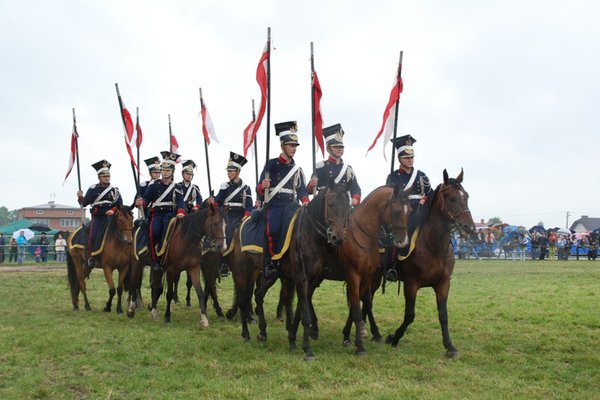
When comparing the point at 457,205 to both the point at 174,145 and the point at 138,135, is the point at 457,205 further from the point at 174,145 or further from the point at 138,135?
the point at 174,145

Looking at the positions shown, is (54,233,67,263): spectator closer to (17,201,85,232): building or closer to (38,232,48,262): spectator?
(38,232,48,262): spectator

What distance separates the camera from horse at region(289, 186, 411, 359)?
9102 millimetres

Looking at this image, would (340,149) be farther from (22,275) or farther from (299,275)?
(22,275)

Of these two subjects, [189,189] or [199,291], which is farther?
[189,189]

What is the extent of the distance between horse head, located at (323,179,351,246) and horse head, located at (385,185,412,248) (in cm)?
79

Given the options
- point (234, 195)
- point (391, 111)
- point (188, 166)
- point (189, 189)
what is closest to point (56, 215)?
point (188, 166)

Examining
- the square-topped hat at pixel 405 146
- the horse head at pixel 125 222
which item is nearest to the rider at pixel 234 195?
the horse head at pixel 125 222

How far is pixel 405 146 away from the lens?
11.0 meters

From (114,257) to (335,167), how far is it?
261 inches

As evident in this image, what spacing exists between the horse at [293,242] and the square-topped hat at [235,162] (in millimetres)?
2209

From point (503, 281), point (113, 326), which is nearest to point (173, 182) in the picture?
point (113, 326)

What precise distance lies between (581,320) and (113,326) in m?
Answer: 9.77

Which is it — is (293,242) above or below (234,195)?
below

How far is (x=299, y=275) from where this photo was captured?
941 cm
